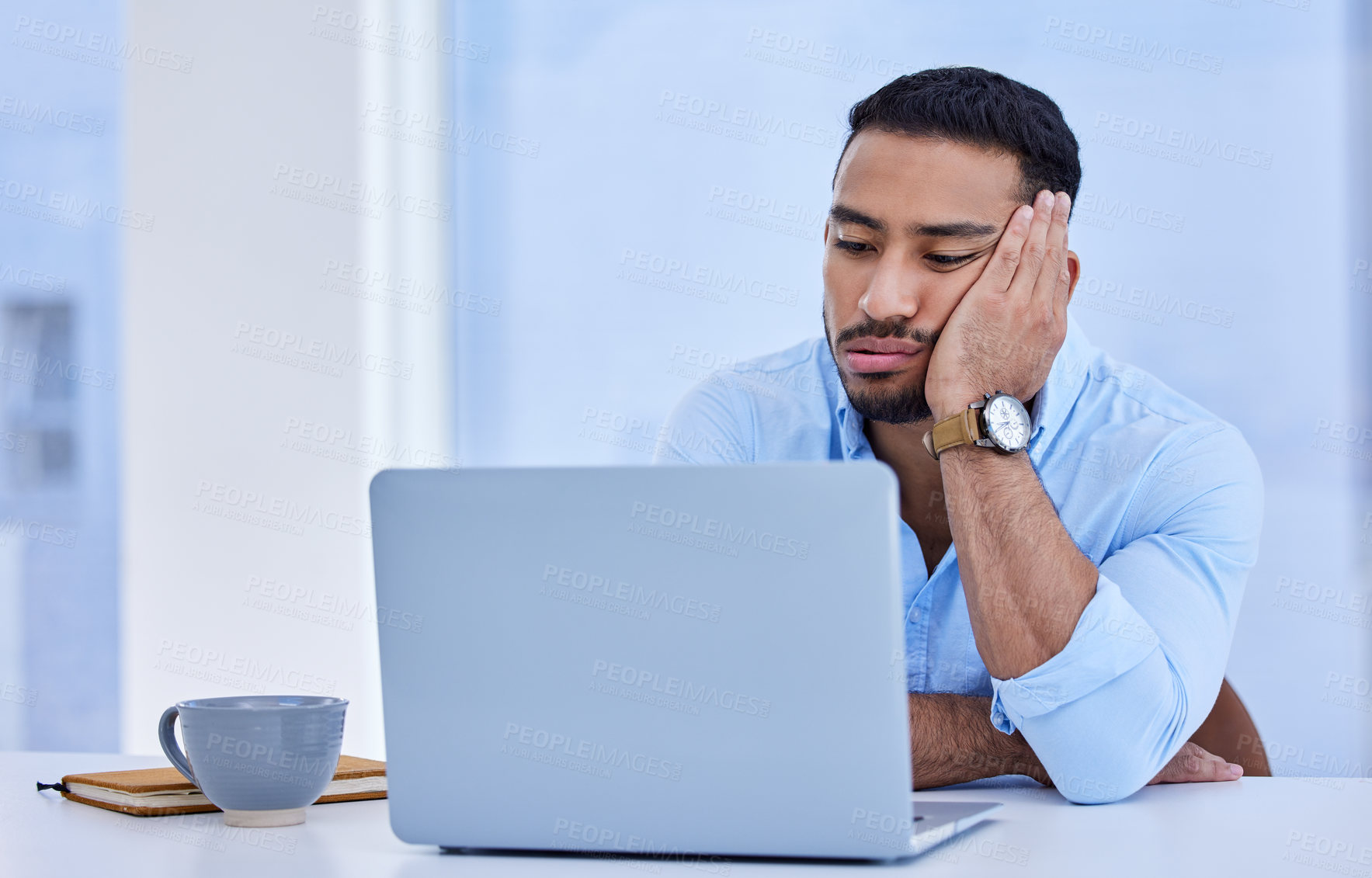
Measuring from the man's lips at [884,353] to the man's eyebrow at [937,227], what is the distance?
13cm

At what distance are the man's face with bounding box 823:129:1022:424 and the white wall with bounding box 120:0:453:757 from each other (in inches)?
65.2

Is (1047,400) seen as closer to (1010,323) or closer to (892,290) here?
(1010,323)

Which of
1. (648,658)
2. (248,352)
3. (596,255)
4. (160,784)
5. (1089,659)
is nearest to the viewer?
(648,658)

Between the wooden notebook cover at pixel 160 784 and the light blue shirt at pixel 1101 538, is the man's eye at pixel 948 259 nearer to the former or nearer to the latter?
the light blue shirt at pixel 1101 538

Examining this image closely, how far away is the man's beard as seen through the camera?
1.49 metres

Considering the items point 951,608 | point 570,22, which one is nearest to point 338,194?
point 570,22

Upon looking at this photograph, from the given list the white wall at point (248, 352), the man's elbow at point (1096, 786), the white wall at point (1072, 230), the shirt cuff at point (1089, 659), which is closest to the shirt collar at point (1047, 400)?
the shirt cuff at point (1089, 659)

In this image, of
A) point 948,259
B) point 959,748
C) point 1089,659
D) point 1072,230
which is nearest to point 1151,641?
point 1089,659

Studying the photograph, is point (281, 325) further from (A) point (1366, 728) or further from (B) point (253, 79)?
(A) point (1366, 728)

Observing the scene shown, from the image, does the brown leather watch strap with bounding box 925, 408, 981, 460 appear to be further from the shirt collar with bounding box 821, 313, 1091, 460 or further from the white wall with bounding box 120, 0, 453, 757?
the white wall with bounding box 120, 0, 453, 757

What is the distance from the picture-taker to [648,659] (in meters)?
0.73

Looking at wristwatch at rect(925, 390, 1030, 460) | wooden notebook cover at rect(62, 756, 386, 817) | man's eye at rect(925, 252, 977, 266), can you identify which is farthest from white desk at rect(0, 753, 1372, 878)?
man's eye at rect(925, 252, 977, 266)

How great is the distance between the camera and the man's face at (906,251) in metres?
1.48

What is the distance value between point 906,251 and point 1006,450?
12.3 inches
